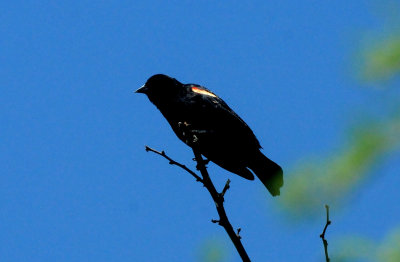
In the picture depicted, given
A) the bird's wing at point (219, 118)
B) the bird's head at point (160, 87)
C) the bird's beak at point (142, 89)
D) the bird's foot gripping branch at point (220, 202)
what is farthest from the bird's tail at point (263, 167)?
the bird's foot gripping branch at point (220, 202)

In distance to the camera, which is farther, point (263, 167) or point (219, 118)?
point (219, 118)

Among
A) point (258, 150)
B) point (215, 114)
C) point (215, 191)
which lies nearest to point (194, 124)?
point (215, 114)

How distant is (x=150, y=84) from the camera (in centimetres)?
553

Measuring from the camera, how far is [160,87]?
5391 millimetres

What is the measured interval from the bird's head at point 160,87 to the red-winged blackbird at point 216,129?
0.5 inches

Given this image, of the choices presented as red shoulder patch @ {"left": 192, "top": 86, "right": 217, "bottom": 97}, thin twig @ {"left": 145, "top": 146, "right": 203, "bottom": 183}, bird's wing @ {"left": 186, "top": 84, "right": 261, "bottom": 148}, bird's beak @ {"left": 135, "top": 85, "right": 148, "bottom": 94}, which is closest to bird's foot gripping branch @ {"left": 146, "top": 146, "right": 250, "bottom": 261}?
thin twig @ {"left": 145, "top": 146, "right": 203, "bottom": 183}

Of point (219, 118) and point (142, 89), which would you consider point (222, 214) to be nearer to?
point (219, 118)

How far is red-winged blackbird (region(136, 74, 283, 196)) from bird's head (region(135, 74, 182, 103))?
12 mm

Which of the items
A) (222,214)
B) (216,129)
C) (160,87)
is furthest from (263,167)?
(222,214)

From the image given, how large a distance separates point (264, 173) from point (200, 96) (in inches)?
36.0

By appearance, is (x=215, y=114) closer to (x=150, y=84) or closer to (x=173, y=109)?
(x=173, y=109)

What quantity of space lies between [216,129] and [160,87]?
0.84 metres

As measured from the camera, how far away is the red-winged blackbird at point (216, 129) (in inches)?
185

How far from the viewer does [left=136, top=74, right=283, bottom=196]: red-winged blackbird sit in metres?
4.71
